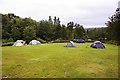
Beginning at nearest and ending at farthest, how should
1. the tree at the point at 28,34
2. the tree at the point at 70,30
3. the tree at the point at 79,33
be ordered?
the tree at the point at 28,34 < the tree at the point at 70,30 < the tree at the point at 79,33

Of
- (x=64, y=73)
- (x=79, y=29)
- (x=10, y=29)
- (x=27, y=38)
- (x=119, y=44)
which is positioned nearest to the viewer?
Result: (x=64, y=73)

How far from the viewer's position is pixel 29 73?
36.6 feet

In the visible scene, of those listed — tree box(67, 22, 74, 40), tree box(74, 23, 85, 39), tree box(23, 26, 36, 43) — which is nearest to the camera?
tree box(23, 26, 36, 43)

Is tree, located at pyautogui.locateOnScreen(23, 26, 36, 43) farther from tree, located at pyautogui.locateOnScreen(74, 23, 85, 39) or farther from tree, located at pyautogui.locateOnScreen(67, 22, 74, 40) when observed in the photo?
tree, located at pyautogui.locateOnScreen(74, 23, 85, 39)

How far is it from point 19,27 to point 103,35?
21.7 metres

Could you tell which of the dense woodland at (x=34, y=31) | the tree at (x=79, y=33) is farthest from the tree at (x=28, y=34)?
the tree at (x=79, y=33)

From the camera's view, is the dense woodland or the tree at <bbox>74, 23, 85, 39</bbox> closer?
the dense woodland

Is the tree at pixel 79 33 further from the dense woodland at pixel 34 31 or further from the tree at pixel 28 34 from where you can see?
the tree at pixel 28 34

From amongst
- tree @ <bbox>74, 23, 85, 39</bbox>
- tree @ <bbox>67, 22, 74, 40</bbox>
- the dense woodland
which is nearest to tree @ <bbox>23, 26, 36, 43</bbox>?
the dense woodland

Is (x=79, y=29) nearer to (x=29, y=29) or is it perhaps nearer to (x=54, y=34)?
(x=54, y=34)

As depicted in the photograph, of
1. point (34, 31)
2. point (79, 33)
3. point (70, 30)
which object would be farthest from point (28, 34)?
point (79, 33)

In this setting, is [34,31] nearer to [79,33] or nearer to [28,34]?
[28,34]

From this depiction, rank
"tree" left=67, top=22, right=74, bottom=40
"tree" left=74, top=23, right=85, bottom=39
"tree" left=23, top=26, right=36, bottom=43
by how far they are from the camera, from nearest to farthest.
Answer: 1. "tree" left=23, top=26, right=36, bottom=43
2. "tree" left=67, top=22, right=74, bottom=40
3. "tree" left=74, top=23, right=85, bottom=39

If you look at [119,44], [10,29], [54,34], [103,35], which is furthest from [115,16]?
[10,29]
